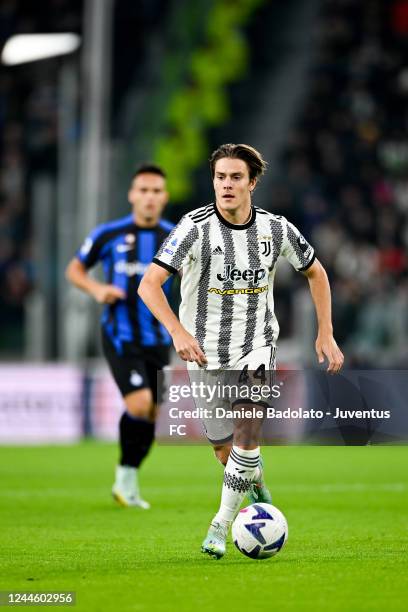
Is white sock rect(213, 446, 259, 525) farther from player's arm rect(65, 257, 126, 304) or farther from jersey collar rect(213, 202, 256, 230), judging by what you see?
player's arm rect(65, 257, 126, 304)

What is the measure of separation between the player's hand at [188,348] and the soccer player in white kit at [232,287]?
0.28m

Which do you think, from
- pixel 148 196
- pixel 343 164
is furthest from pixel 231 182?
pixel 343 164

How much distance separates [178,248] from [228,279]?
12.6 inches

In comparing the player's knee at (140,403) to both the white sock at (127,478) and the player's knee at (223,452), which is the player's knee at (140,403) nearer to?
the white sock at (127,478)

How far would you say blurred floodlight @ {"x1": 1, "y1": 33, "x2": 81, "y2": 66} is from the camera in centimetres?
1667

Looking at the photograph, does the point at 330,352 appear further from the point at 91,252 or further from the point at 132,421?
the point at 91,252

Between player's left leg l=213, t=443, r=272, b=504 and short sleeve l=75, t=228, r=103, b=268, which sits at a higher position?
short sleeve l=75, t=228, r=103, b=268

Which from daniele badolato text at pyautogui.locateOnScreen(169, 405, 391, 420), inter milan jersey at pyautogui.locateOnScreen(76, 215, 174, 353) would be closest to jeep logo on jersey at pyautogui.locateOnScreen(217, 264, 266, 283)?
daniele badolato text at pyautogui.locateOnScreen(169, 405, 391, 420)

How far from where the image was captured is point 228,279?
6.74m

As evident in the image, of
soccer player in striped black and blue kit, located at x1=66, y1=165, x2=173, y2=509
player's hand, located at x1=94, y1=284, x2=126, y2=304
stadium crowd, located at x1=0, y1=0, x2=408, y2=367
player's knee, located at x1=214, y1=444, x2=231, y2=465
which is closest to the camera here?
Result: player's knee, located at x1=214, y1=444, x2=231, y2=465

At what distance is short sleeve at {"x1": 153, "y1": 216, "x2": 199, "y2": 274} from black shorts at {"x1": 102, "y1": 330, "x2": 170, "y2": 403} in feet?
10.7

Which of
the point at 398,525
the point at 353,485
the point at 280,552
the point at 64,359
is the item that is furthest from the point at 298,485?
the point at 64,359

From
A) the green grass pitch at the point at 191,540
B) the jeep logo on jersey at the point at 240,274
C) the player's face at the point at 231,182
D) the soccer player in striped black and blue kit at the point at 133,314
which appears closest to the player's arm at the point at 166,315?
the jeep logo on jersey at the point at 240,274

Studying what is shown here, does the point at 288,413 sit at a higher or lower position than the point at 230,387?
lower
